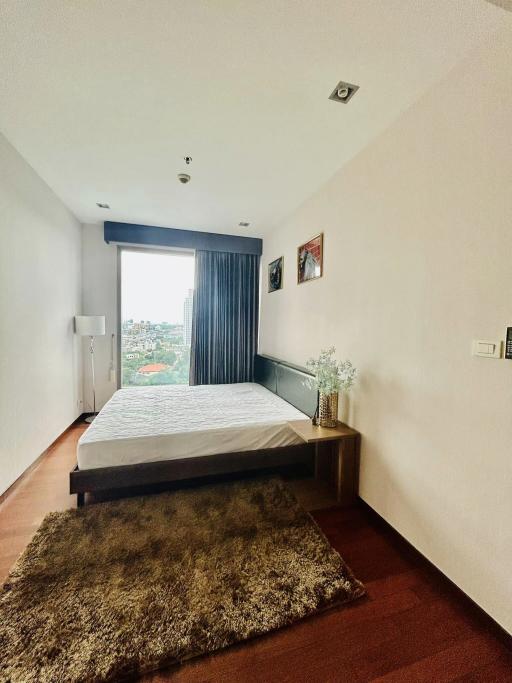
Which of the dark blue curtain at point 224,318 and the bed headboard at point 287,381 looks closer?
the bed headboard at point 287,381

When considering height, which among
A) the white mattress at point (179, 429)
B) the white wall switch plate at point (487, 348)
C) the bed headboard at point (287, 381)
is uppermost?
the white wall switch plate at point (487, 348)

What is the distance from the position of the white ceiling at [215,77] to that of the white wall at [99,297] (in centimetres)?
153

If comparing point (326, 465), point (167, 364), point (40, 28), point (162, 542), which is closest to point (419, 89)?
point (40, 28)

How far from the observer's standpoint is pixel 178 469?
212 cm

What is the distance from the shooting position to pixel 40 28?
1.31m

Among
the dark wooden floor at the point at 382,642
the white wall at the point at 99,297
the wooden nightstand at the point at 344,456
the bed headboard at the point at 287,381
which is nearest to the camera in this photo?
the dark wooden floor at the point at 382,642

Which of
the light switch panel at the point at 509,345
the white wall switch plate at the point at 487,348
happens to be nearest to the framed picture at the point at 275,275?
the white wall switch plate at the point at 487,348

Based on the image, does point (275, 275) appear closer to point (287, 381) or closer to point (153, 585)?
point (287, 381)

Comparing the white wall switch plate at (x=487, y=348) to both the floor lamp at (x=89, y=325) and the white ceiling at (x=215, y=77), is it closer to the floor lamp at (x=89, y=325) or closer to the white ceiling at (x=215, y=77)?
the white ceiling at (x=215, y=77)

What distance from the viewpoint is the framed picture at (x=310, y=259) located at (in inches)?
107

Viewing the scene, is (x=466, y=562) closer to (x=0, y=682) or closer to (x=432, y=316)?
(x=432, y=316)

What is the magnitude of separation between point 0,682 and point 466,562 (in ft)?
6.76

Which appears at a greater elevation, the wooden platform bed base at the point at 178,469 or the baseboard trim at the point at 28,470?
the wooden platform bed base at the point at 178,469

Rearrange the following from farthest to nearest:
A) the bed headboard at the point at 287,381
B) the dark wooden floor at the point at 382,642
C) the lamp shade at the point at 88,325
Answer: the lamp shade at the point at 88,325
the bed headboard at the point at 287,381
the dark wooden floor at the point at 382,642
